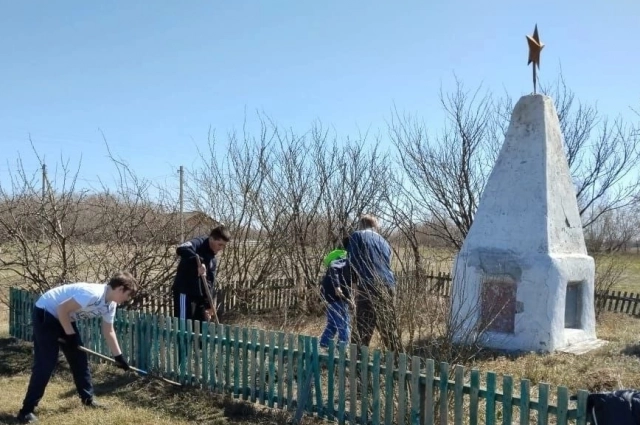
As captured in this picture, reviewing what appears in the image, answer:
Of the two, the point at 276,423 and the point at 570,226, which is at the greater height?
the point at 570,226

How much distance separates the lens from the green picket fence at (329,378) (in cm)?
414

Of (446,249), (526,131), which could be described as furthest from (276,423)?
(446,249)

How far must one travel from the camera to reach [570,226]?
8.56 metres

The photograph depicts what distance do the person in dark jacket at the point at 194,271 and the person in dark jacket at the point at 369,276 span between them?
1525mm

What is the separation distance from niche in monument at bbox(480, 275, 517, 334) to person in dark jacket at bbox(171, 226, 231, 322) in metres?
3.79

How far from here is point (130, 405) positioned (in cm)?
567

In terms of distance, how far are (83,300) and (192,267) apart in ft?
5.73

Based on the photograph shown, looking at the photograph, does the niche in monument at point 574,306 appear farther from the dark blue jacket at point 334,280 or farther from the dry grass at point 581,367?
the dark blue jacket at point 334,280

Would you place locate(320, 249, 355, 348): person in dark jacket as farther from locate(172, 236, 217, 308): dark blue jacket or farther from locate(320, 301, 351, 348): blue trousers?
locate(172, 236, 217, 308): dark blue jacket

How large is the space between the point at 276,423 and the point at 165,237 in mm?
5105

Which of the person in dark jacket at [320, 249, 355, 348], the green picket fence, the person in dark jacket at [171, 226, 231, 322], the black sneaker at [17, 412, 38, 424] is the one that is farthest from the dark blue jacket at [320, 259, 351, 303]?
the black sneaker at [17, 412, 38, 424]

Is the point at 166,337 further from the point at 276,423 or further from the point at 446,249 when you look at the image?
the point at 446,249

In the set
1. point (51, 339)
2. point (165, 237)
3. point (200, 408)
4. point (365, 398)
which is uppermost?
point (165, 237)

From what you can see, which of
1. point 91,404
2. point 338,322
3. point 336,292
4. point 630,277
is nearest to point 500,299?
point 338,322
